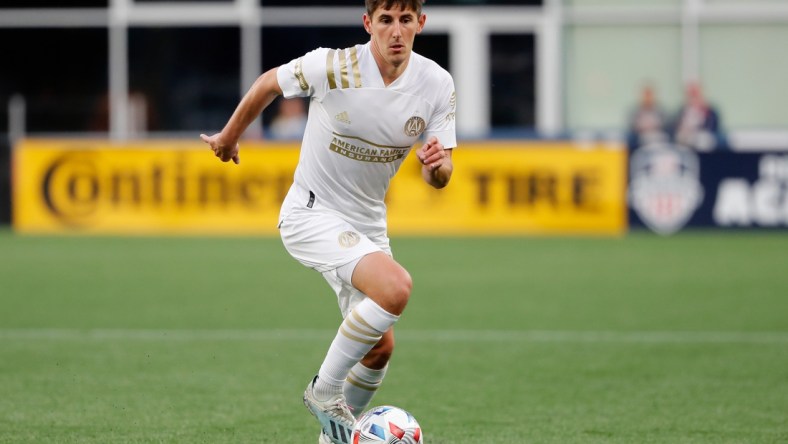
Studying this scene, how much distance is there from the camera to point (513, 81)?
24.5 m

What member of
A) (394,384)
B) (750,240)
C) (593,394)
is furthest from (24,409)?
(750,240)

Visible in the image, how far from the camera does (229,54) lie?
24.8 metres

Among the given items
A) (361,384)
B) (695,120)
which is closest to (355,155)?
(361,384)

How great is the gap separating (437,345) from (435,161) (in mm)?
3875

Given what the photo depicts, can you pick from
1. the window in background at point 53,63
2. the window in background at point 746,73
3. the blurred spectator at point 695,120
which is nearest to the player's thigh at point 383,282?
the blurred spectator at point 695,120

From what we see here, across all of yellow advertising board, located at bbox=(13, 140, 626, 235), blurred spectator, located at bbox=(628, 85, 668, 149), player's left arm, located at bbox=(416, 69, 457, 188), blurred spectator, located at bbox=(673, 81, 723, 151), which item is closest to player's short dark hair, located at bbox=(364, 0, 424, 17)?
player's left arm, located at bbox=(416, 69, 457, 188)

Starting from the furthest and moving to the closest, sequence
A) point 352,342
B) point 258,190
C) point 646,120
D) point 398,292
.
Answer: point 646,120 → point 258,190 → point 352,342 → point 398,292

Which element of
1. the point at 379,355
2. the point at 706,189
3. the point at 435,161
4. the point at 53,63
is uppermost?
the point at 53,63

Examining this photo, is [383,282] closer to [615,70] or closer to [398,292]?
[398,292]

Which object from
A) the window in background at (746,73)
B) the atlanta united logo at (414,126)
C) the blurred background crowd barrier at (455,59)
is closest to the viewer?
the atlanta united logo at (414,126)

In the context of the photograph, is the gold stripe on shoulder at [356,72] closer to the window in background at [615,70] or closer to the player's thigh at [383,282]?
the player's thigh at [383,282]

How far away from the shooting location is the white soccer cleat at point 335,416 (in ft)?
19.1

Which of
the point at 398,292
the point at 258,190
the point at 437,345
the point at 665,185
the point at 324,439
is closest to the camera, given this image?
the point at 398,292

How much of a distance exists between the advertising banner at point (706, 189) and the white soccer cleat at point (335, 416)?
40.7 feet
